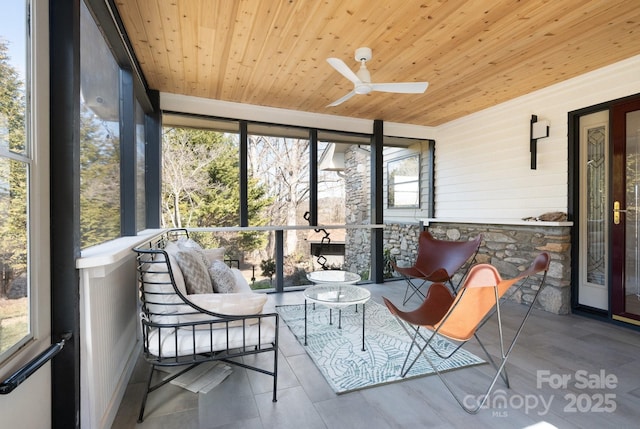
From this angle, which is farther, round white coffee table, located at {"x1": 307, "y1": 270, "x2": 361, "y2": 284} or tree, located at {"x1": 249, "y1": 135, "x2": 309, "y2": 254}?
tree, located at {"x1": 249, "y1": 135, "x2": 309, "y2": 254}

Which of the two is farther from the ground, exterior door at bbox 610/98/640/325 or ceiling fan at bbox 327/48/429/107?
ceiling fan at bbox 327/48/429/107

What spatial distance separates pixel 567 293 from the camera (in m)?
3.67

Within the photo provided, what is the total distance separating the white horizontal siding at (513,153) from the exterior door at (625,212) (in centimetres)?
29

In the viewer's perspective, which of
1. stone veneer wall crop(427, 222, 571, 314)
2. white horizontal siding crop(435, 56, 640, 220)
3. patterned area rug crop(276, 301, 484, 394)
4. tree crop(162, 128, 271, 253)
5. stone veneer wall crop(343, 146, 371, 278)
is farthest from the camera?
stone veneer wall crop(343, 146, 371, 278)

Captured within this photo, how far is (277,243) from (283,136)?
159 centimetres

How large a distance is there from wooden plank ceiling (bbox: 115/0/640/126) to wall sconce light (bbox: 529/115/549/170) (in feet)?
1.41

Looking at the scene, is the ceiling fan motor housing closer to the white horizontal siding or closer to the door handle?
the white horizontal siding

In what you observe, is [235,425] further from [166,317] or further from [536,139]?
[536,139]

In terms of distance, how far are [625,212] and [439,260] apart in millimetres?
1878

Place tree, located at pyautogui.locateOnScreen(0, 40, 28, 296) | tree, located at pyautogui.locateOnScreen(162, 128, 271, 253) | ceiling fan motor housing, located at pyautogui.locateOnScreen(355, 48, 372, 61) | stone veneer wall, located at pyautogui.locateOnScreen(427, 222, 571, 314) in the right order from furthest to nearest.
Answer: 1. tree, located at pyautogui.locateOnScreen(162, 128, 271, 253)
2. stone veneer wall, located at pyautogui.locateOnScreen(427, 222, 571, 314)
3. ceiling fan motor housing, located at pyautogui.locateOnScreen(355, 48, 372, 61)
4. tree, located at pyautogui.locateOnScreen(0, 40, 28, 296)

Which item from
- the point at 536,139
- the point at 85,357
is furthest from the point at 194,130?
the point at 536,139

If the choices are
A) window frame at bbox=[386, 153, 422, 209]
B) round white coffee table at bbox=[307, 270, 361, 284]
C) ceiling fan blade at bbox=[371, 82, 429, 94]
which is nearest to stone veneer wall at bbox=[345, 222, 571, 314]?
window frame at bbox=[386, 153, 422, 209]

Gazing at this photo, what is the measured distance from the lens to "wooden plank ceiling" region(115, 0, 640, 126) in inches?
90.4

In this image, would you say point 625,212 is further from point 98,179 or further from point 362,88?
point 98,179
